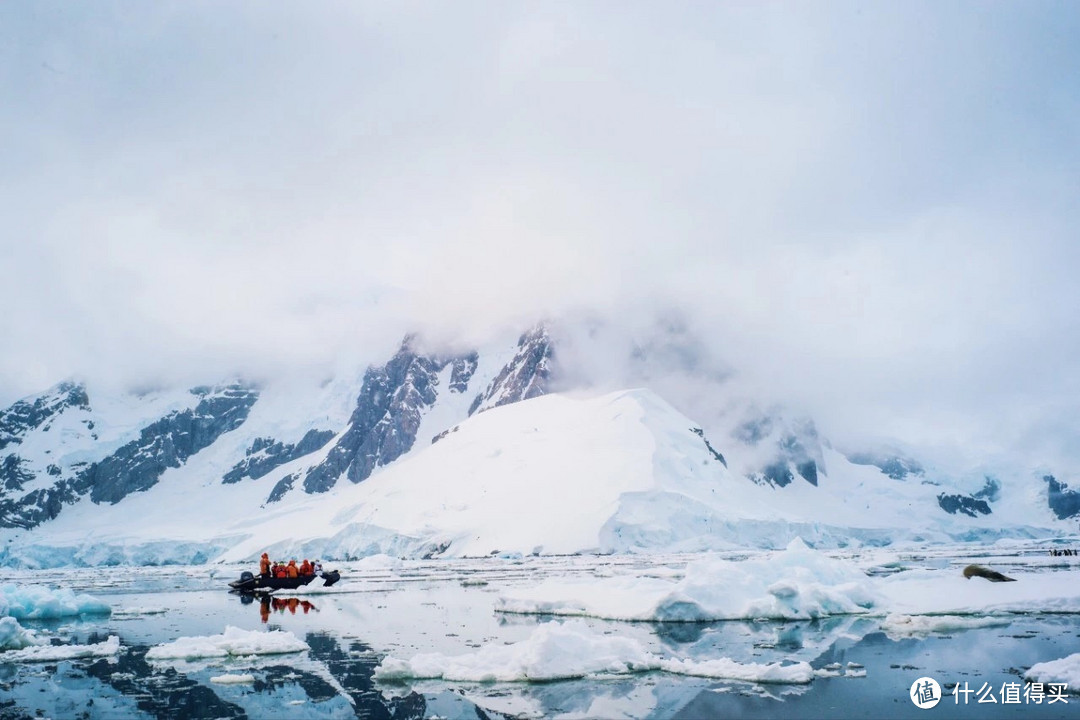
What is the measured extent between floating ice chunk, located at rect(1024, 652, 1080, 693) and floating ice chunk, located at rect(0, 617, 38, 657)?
2507 centimetres

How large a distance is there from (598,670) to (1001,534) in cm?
17478

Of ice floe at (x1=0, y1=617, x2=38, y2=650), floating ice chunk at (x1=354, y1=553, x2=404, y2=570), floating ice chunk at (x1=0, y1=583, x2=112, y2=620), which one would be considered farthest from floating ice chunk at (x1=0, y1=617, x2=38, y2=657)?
floating ice chunk at (x1=354, y1=553, x2=404, y2=570)

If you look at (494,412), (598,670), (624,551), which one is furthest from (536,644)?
(494,412)

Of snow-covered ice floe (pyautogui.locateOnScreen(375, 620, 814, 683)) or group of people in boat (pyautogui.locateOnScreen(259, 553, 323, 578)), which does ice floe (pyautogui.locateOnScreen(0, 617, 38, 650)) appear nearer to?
snow-covered ice floe (pyautogui.locateOnScreen(375, 620, 814, 683))

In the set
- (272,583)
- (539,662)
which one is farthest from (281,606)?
(539,662)

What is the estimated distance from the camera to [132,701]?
13.7 metres

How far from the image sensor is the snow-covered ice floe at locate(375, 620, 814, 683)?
14.7 meters

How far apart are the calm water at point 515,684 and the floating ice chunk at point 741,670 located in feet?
1.06

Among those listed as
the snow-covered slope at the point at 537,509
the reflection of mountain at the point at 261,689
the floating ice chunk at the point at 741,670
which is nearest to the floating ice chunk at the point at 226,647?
the reflection of mountain at the point at 261,689

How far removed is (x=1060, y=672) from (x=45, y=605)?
3544cm

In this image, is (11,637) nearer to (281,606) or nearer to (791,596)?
(281,606)

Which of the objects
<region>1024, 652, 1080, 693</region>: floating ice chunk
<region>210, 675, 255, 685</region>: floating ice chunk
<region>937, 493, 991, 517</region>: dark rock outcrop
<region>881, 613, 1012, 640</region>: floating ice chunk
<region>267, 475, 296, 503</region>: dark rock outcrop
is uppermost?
<region>267, 475, 296, 503</region>: dark rock outcrop

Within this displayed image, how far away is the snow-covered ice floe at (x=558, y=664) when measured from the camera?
14727mm

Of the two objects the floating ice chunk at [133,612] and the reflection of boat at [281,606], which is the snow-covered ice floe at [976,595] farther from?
the floating ice chunk at [133,612]
